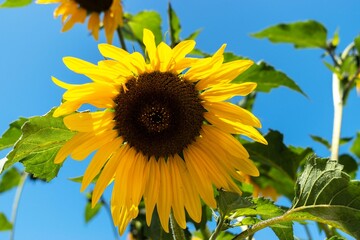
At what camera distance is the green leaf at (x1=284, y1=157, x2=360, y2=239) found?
3.84ft

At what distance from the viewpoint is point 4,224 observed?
348cm

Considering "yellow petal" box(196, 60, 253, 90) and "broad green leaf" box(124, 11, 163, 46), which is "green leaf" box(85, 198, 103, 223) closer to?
"broad green leaf" box(124, 11, 163, 46)

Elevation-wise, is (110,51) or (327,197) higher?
(110,51)

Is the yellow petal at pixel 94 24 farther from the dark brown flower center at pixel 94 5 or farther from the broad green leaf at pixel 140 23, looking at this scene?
the broad green leaf at pixel 140 23

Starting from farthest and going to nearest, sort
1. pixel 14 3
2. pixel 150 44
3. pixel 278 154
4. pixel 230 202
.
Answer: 1. pixel 14 3
2. pixel 278 154
3. pixel 150 44
4. pixel 230 202

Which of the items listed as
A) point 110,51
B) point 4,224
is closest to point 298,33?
point 110,51

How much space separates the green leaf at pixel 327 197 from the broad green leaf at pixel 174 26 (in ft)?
4.02

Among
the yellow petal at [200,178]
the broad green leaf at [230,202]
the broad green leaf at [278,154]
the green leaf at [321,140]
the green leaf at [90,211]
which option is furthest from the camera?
the green leaf at [90,211]

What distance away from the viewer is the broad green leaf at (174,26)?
2.36 meters

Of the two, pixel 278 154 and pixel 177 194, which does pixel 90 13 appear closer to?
pixel 278 154

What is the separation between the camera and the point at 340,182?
3.89 feet

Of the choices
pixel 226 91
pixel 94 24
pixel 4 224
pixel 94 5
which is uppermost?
pixel 94 5

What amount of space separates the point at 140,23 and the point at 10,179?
1.63 m

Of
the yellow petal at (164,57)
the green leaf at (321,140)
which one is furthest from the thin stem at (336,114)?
the yellow petal at (164,57)
